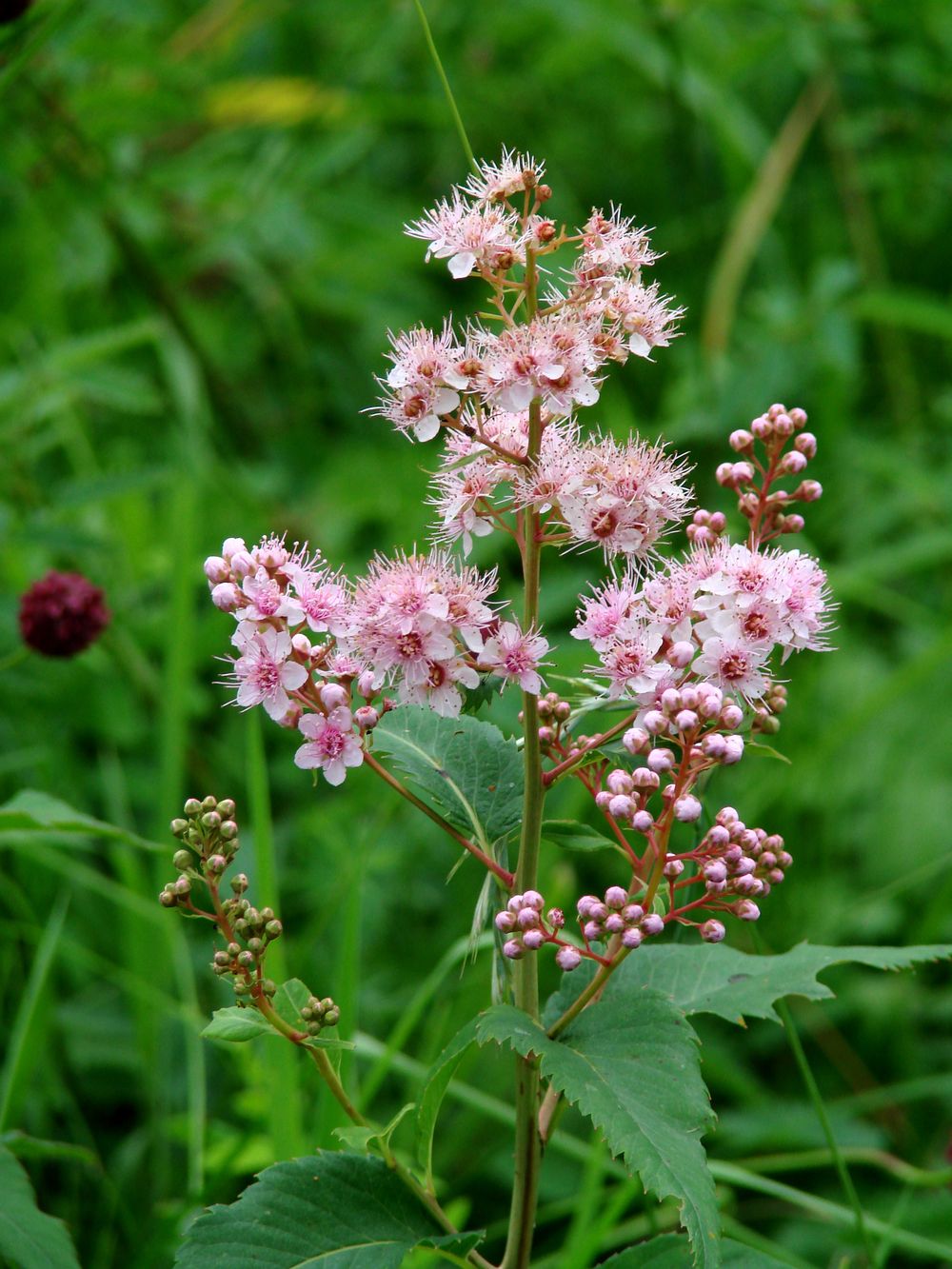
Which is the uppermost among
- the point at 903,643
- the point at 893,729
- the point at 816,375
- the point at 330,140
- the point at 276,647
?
the point at 330,140

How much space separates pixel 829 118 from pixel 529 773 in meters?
3.49

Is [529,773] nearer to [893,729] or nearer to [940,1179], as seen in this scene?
[940,1179]

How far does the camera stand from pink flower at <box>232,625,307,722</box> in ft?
4.06

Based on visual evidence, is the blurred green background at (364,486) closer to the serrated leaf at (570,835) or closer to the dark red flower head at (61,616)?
the dark red flower head at (61,616)

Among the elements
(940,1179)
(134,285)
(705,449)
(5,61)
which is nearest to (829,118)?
(705,449)

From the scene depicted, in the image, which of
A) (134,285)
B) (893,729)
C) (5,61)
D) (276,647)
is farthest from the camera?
(134,285)

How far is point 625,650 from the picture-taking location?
1.28 meters

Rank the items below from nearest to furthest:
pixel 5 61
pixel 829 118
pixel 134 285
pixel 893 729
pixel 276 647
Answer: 1. pixel 276 647
2. pixel 5 61
3. pixel 893 729
4. pixel 134 285
5. pixel 829 118

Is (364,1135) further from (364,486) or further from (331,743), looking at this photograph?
(364,486)

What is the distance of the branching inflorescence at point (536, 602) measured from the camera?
1.22 m

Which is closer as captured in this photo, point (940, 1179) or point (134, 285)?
point (940, 1179)

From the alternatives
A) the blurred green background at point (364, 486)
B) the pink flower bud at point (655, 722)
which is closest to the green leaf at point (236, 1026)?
the pink flower bud at point (655, 722)

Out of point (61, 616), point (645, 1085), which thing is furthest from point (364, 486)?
point (645, 1085)

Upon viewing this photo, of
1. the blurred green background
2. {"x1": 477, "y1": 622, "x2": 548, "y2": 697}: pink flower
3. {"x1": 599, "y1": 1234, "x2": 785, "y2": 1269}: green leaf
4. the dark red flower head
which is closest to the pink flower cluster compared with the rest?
{"x1": 477, "y1": 622, "x2": 548, "y2": 697}: pink flower
